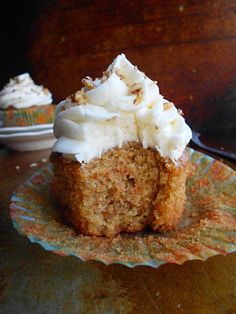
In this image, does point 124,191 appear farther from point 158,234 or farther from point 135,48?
point 135,48

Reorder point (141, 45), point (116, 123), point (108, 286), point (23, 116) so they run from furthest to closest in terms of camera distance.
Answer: point (141, 45)
point (23, 116)
point (116, 123)
point (108, 286)

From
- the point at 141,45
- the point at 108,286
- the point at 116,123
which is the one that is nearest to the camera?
the point at 108,286

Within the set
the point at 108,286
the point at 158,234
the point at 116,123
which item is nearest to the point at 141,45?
the point at 116,123

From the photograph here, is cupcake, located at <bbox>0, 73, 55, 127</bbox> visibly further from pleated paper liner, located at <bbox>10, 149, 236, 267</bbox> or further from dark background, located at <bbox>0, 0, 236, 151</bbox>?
pleated paper liner, located at <bbox>10, 149, 236, 267</bbox>

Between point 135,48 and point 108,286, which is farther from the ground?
point 135,48

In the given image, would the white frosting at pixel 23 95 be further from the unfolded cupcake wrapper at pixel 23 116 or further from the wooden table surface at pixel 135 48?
the wooden table surface at pixel 135 48

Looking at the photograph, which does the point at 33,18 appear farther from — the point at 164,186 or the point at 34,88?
the point at 164,186

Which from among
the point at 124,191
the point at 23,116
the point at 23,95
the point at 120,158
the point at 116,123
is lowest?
the point at 23,116
